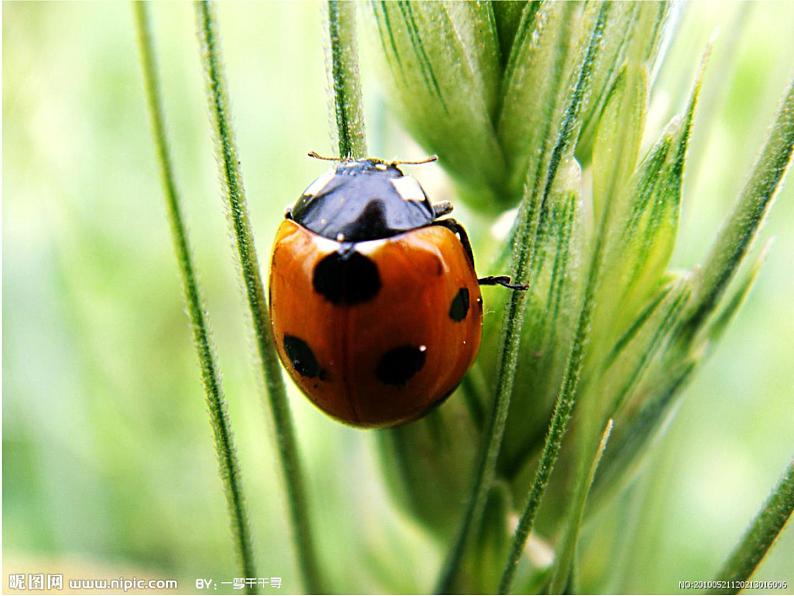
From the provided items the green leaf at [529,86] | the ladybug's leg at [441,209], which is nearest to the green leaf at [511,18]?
the green leaf at [529,86]

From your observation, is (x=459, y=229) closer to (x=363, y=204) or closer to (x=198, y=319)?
(x=363, y=204)

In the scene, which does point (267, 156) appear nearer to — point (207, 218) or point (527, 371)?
point (207, 218)

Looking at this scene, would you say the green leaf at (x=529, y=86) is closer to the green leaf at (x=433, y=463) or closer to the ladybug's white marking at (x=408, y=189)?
the ladybug's white marking at (x=408, y=189)

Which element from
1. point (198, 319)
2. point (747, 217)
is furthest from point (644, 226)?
point (198, 319)

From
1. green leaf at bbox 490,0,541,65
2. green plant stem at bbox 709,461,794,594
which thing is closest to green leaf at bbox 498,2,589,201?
green leaf at bbox 490,0,541,65

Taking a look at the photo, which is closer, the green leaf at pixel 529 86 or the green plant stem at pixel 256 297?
the green plant stem at pixel 256 297

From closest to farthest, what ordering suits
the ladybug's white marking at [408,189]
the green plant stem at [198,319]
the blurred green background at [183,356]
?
the green plant stem at [198,319] → the ladybug's white marking at [408,189] → the blurred green background at [183,356]
